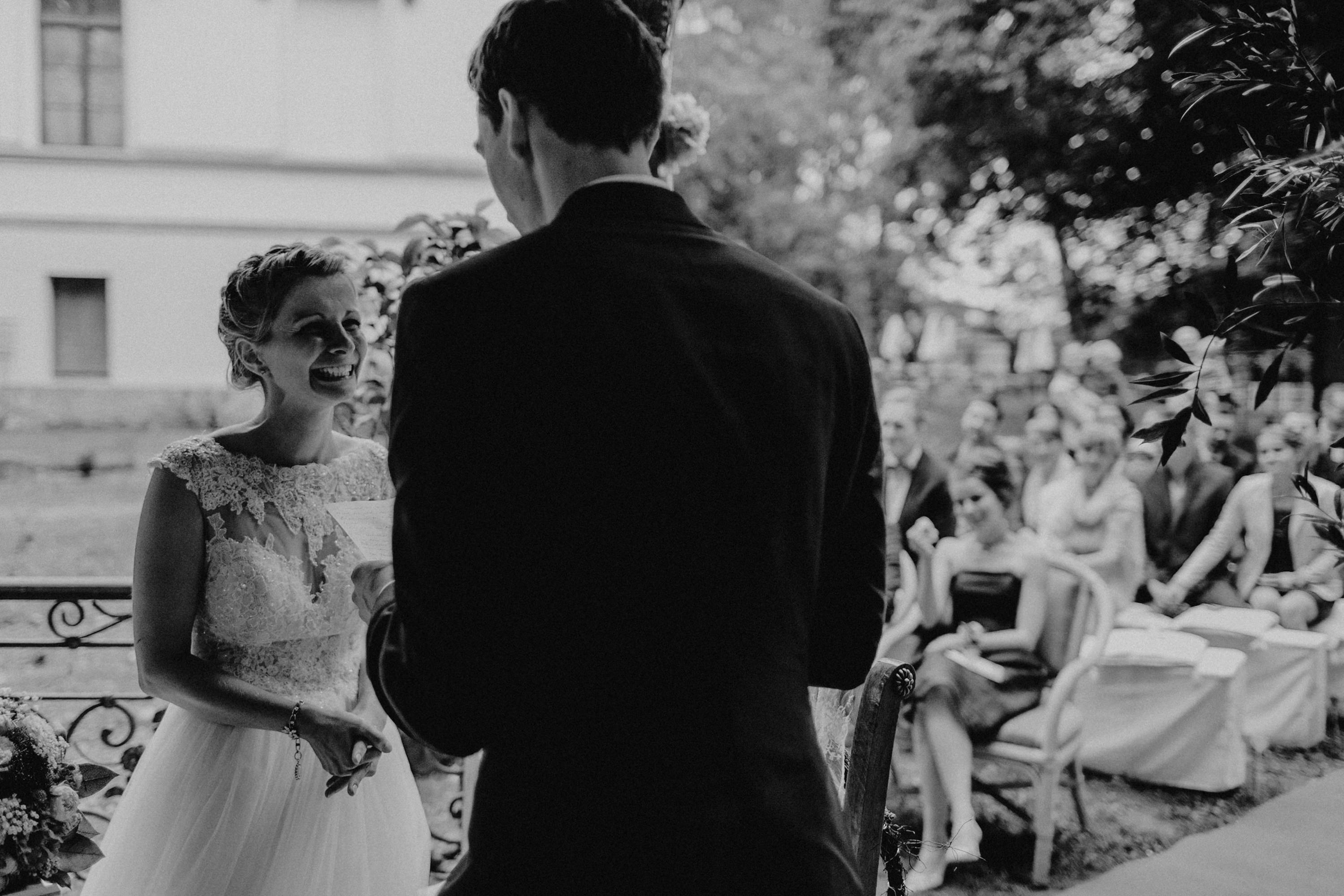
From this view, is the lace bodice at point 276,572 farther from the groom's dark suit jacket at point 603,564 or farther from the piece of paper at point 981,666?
the piece of paper at point 981,666

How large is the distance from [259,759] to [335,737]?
0.24 meters

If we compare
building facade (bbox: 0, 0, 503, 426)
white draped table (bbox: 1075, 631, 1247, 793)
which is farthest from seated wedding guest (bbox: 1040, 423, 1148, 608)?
building facade (bbox: 0, 0, 503, 426)

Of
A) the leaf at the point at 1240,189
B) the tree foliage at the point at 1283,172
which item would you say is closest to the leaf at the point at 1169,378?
the tree foliage at the point at 1283,172

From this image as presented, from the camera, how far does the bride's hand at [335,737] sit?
1940 mm

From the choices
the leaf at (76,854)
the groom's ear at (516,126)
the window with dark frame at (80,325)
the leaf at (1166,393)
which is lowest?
the leaf at (76,854)

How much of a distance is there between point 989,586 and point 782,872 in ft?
13.7

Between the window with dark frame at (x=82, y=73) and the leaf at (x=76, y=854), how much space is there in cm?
1363

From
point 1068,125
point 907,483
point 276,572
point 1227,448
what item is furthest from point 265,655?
point 1068,125

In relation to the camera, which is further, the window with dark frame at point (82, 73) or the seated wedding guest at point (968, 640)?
the window with dark frame at point (82, 73)

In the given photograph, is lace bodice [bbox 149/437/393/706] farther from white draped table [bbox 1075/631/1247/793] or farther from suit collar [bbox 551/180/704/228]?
white draped table [bbox 1075/631/1247/793]

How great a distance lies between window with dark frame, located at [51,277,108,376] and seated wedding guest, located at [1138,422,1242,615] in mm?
12031

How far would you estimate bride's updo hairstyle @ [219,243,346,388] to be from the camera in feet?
6.97

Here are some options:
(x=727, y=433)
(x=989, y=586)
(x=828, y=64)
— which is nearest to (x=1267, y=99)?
(x=727, y=433)

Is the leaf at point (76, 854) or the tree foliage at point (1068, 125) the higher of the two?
the tree foliage at point (1068, 125)
